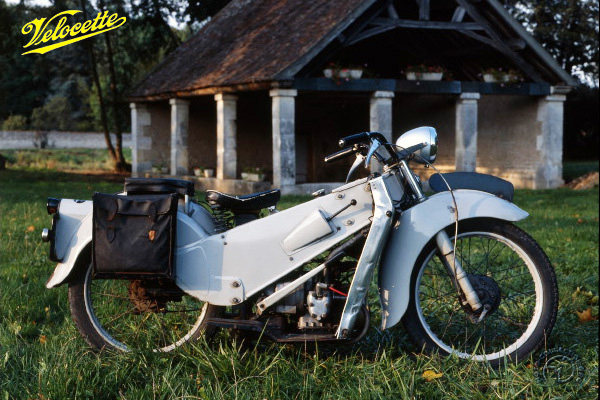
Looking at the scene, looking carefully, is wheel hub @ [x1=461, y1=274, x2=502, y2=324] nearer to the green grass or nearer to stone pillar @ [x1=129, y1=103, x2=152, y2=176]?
stone pillar @ [x1=129, y1=103, x2=152, y2=176]

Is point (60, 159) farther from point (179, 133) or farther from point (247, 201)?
point (247, 201)

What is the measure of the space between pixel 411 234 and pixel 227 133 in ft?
42.5

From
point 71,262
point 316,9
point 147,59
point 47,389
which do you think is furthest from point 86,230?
point 147,59

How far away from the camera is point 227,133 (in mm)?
16109

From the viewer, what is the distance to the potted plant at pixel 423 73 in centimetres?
1532

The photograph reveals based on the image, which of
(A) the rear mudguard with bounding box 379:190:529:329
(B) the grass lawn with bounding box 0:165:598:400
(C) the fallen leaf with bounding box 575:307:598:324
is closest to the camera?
(B) the grass lawn with bounding box 0:165:598:400

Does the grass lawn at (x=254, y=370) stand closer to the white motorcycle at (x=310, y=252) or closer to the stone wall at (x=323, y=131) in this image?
the white motorcycle at (x=310, y=252)

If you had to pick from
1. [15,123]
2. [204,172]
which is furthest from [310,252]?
[15,123]

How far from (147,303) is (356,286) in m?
0.99

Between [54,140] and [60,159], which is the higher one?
[54,140]

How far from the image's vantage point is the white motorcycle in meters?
3.35

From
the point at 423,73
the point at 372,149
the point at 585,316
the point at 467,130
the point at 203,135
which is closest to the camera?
the point at 372,149

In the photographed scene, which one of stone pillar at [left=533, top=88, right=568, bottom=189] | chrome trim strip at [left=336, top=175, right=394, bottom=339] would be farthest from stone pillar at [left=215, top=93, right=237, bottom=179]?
chrome trim strip at [left=336, top=175, right=394, bottom=339]

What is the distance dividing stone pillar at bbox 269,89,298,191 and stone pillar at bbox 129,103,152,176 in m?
6.96
